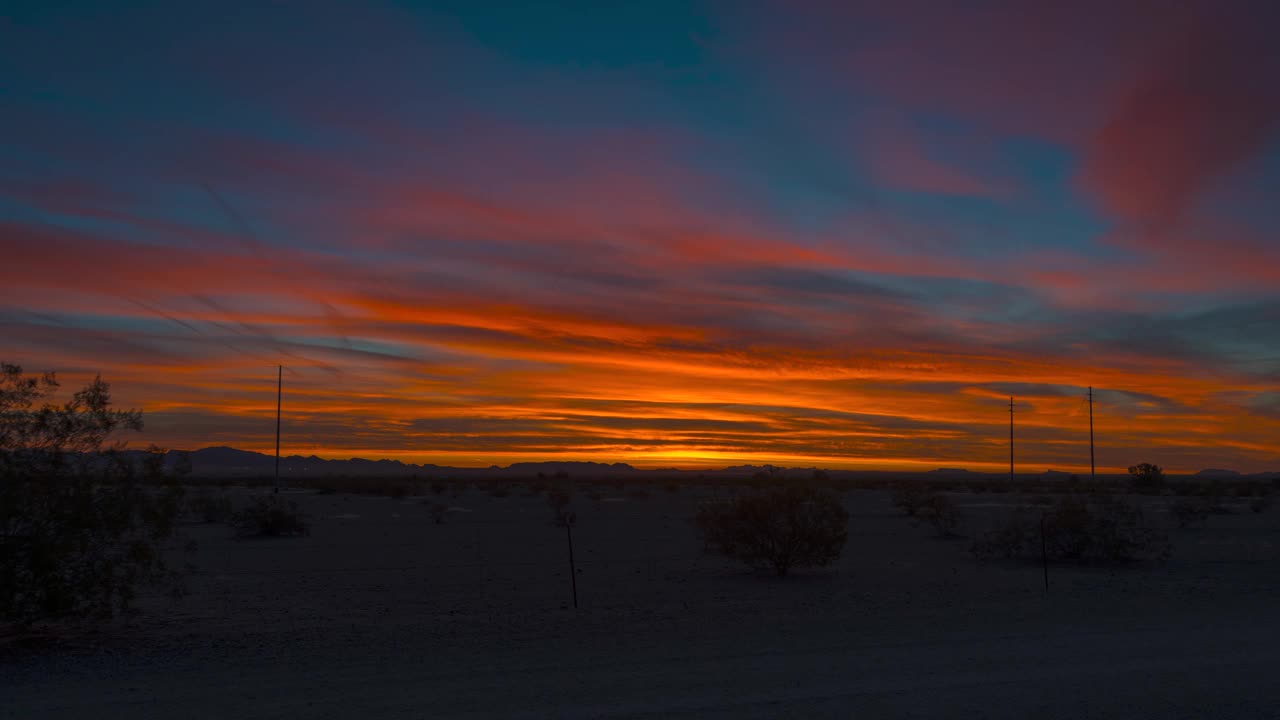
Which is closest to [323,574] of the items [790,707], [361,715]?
[361,715]

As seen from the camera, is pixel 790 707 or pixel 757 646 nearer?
pixel 790 707

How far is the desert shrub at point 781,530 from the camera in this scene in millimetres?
23203

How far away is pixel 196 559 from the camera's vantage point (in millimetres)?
27188

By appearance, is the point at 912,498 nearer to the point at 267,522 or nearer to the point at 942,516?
the point at 942,516

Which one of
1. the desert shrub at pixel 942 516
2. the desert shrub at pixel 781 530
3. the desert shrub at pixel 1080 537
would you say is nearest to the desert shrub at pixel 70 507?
the desert shrub at pixel 781 530

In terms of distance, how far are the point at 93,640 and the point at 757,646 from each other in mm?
9900

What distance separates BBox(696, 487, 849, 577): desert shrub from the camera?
23203 mm

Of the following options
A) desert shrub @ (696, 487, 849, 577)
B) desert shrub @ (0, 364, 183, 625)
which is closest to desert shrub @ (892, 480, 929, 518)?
desert shrub @ (696, 487, 849, 577)

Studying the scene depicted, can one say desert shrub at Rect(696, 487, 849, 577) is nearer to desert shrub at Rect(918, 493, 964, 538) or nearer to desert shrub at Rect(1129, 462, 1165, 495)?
desert shrub at Rect(918, 493, 964, 538)

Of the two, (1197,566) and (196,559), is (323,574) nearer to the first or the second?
(196,559)

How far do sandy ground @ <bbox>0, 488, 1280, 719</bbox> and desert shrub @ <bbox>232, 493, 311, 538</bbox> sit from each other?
9750mm

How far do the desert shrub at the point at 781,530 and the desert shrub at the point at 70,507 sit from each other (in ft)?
43.2

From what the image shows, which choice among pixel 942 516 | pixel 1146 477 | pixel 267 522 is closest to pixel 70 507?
pixel 267 522

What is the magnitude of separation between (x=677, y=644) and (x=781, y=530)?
32.7 feet
